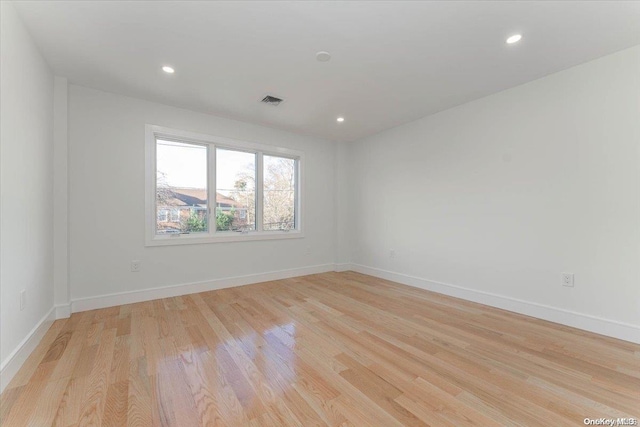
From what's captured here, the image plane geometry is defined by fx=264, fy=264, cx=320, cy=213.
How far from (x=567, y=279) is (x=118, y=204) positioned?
4.94 metres

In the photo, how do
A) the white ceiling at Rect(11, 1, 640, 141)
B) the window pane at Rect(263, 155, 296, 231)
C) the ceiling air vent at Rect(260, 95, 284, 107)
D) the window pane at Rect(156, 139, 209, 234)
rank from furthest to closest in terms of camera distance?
the window pane at Rect(263, 155, 296, 231)
the window pane at Rect(156, 139, 209, 234)
the ceiling air vent at Rect(260, 95, 284, 107)
the white ceiling at Rect(11, 1, 640, 141)

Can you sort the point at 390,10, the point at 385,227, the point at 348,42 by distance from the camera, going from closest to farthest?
1. the point at 390,10
2. the point at 348,42
3. the point at 385,227

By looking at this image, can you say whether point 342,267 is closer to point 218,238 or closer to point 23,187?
point 218,238

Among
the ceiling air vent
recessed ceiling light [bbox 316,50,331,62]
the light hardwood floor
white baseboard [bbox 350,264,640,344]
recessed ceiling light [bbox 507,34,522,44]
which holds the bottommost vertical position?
the light hardwood floor

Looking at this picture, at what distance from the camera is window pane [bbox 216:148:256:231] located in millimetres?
3969

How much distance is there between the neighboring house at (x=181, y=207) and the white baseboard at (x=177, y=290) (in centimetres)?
78

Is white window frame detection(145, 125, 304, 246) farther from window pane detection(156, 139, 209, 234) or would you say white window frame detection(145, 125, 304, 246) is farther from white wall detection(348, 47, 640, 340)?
white wall detection(348, 47, 640, 340)

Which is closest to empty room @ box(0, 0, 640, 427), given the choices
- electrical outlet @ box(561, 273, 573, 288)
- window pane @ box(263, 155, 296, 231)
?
electrical outlet @ box(561, 273, 573, 288)

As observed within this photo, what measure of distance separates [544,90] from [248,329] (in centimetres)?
383

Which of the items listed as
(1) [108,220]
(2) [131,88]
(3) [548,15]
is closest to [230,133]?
(2) [131,88]

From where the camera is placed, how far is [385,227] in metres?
4.49

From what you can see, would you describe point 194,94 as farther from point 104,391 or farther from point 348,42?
point 104,391

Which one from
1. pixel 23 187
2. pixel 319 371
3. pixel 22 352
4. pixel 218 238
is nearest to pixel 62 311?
pixel 22 352

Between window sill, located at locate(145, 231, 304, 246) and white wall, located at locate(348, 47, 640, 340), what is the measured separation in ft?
6.25
